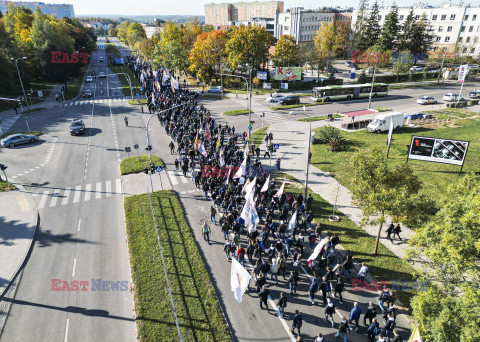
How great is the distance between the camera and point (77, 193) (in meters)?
24.6

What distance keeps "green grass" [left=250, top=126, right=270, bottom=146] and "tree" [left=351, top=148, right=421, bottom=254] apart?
65.4ft

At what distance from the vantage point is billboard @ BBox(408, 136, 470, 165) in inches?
937

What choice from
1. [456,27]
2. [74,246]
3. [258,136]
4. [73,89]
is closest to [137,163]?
[74,246]

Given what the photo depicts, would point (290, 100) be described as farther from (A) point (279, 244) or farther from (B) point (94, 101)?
(A) point (279, 244)

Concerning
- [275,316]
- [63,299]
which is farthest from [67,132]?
[275,316]

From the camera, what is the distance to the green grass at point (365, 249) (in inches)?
630

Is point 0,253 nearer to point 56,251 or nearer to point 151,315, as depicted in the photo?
point 56,251

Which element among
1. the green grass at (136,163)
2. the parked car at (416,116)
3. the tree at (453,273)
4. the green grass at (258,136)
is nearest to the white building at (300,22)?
the parked car at (416,116)

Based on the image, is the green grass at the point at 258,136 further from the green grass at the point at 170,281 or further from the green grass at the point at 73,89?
the green grass at the point at 73,89

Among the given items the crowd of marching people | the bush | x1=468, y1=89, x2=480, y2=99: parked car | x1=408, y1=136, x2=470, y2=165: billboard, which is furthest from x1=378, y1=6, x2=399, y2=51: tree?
the crowd of marching people

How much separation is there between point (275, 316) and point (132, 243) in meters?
9.45

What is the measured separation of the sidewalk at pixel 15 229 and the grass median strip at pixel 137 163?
7742 millimetres

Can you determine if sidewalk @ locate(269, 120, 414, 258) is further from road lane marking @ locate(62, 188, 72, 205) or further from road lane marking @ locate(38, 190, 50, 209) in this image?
road lane marking @ locate(38, 190, 50, 209)

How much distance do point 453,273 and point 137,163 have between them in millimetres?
26449
